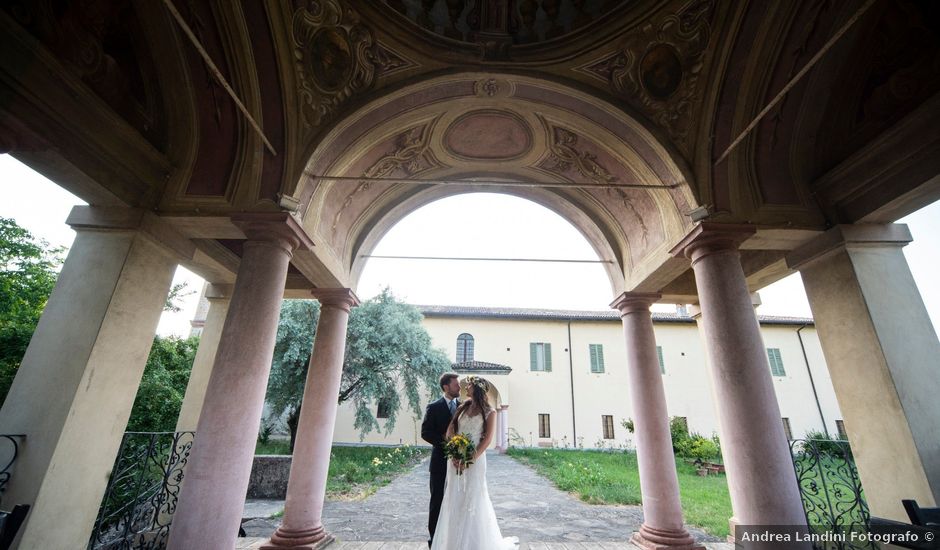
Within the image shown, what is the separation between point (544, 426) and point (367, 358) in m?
12.2

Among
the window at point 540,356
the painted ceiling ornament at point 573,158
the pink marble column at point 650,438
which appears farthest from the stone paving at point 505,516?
the window at point 540,356

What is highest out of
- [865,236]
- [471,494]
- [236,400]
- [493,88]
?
[493,88]

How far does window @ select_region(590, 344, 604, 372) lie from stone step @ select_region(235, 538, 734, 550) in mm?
18088

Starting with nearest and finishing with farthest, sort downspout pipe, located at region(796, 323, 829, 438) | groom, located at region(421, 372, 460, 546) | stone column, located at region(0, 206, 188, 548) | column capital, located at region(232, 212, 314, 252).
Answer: stone column, located at region(0, 206, 188, 548) → column capital, located at region(232, 212, 314, 252) → groom, located at region(421, 372, 460, 546) → downspout pipe, located at region(796, 323, 829, 438)

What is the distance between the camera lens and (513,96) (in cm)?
489

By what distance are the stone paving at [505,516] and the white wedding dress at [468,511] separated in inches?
87.4

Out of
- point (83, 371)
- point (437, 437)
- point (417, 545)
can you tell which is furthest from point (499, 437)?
point (83, 371)

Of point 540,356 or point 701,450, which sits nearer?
point 701,450

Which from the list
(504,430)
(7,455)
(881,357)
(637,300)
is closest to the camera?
(7,455)

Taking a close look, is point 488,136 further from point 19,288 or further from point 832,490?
point 19,288

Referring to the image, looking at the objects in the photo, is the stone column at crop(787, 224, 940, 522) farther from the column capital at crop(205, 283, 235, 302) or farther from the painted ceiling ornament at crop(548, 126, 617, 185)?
the column capital at crop(205, 283, 235, 302)

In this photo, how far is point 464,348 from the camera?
2384cm

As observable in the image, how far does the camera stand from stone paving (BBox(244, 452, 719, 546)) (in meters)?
6.05

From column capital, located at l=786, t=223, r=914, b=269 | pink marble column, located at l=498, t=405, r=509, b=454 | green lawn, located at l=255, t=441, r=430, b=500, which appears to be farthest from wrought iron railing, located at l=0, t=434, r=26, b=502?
pink marble column, located at l=498, t=405, r=509, b=454
